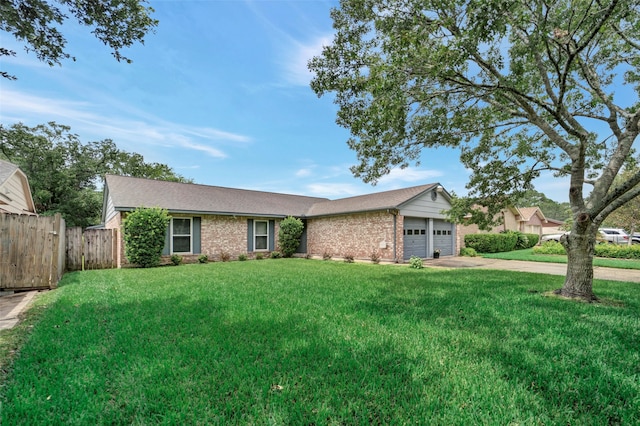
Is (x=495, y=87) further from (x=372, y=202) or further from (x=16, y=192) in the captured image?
(x=16, y=192)

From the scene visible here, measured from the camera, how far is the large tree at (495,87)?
17.1 feet

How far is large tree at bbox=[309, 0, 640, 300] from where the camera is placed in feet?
17.1

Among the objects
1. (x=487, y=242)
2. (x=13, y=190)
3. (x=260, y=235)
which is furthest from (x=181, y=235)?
(x=487, y=242)

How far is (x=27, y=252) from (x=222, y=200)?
9.96m

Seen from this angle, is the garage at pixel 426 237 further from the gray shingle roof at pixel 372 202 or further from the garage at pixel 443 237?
the gray shingle roof at pixel 372 202

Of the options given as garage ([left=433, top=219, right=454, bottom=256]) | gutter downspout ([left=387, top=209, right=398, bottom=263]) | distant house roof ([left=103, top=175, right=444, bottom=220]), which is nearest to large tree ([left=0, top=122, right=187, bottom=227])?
distant house roof ([left=103, top=175, right=444, bottom=220])

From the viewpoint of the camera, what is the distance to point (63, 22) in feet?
17.4

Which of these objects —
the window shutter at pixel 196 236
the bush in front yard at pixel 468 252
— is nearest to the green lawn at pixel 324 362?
the window shutter at pixel 196 236

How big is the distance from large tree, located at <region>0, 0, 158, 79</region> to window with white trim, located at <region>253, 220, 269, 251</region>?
1200cm

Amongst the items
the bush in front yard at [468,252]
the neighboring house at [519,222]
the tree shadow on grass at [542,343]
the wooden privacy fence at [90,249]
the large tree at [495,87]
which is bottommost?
the bush in front yard at [468,252]

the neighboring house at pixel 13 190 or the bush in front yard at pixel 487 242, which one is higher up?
the neighboring house at pixel 13 190

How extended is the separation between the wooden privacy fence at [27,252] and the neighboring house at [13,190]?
11.8 ft

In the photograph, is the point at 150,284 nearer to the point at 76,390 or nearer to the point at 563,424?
the point at 76,390

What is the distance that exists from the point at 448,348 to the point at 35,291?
31.9 feet
